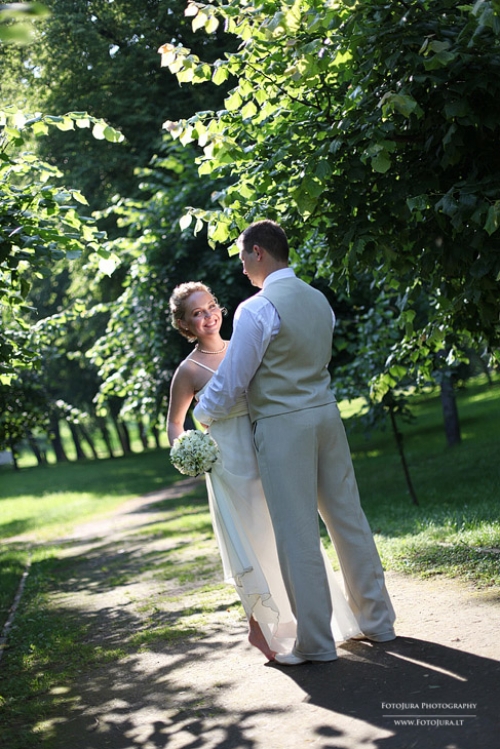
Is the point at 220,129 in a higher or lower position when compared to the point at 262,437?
higher

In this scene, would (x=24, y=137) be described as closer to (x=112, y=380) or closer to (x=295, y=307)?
(x=295, y=307)

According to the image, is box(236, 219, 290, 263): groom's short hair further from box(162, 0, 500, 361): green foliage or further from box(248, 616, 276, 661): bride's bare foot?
box(248, 616, 276, 661): bride's bare foot

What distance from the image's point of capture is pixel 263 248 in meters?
5.14

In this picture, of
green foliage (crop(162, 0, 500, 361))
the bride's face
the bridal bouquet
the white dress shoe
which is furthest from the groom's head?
the white dress shoe

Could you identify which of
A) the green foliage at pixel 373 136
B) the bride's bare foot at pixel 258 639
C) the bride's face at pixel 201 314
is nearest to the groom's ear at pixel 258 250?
the green foliage at pixel 373 136

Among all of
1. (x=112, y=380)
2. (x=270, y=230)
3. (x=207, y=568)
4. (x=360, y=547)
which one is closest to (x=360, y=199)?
(x=270, y=230)

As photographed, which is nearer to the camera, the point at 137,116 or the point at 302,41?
the point at 302,41

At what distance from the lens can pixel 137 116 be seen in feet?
53.0

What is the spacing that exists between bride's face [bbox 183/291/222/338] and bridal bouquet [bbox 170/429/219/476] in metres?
0.70

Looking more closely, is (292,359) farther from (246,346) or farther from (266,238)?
(266,238)

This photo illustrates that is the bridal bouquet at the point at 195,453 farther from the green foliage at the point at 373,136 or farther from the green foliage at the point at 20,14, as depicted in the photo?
the green foliage at the point at 20,14

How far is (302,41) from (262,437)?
241cm

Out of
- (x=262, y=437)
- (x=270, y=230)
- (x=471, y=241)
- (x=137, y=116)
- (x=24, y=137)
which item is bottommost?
(x=262, y=437)

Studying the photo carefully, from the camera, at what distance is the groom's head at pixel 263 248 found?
16.8 feet
